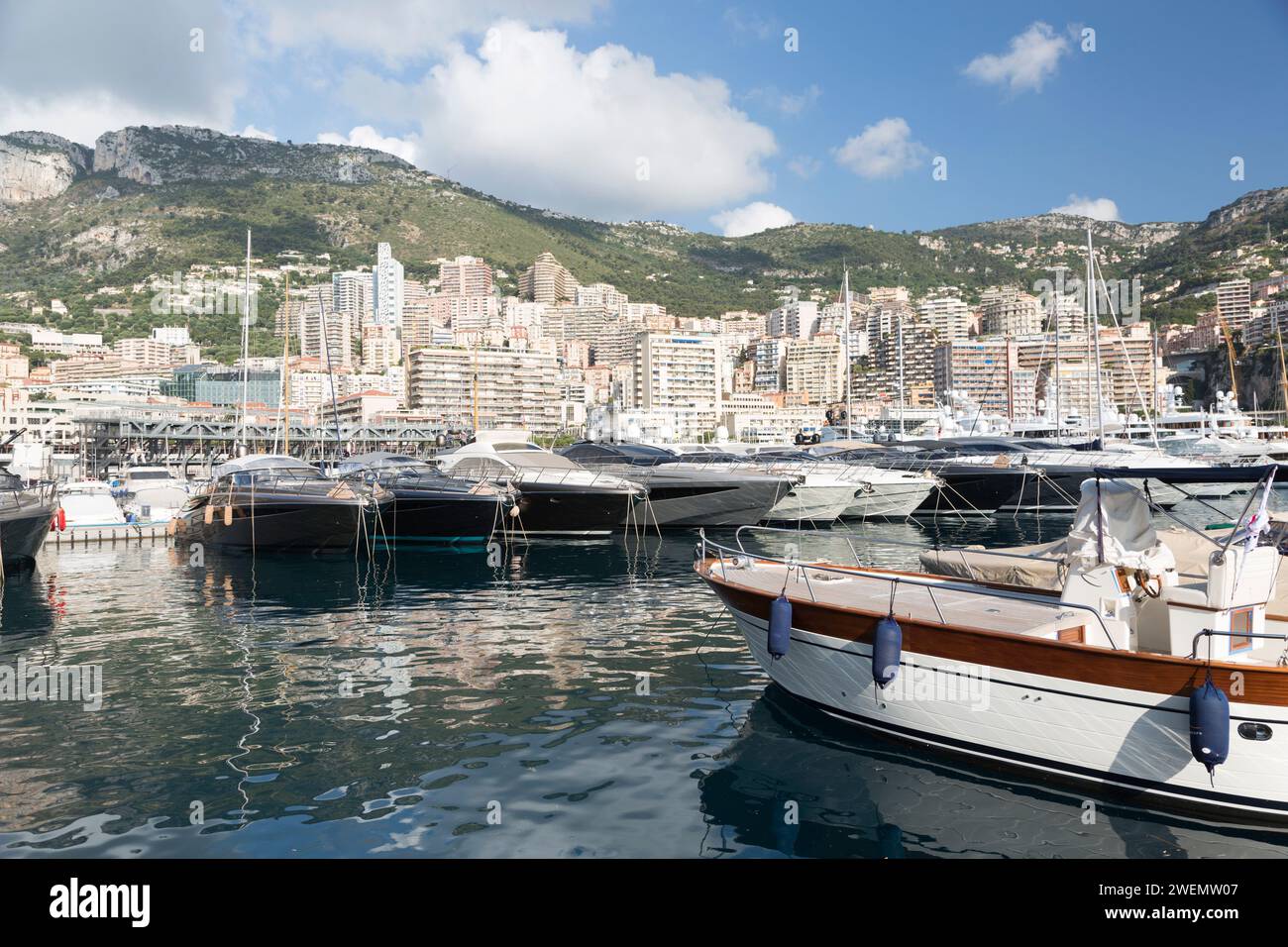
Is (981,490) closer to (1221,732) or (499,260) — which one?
(1221,732)

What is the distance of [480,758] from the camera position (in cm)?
728

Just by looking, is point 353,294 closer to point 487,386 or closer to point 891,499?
point 487,386

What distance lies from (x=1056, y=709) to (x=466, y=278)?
181067 mm

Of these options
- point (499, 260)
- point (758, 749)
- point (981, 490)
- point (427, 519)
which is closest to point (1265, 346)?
point (981, 490)

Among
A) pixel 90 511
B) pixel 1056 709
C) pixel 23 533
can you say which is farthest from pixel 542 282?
pixel 1056 709

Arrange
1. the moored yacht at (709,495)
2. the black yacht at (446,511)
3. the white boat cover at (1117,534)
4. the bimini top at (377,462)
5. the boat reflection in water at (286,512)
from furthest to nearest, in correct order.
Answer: the bimini top at (377,462) → the moored yacht at (709,495) → the black yacht at (446,511) → the boat reflection in water at (286,512) → the white boat cover at (1117,534)

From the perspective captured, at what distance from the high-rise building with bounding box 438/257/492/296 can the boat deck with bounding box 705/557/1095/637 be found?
175564 mm

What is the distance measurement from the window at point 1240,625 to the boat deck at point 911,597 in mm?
986

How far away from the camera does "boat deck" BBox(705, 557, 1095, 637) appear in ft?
23.3

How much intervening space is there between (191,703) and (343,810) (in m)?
3.70

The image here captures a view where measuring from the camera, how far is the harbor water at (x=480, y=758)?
5793 mm

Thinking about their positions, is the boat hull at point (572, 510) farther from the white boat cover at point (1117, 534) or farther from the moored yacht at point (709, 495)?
the white boat cover at point (1117, 534)

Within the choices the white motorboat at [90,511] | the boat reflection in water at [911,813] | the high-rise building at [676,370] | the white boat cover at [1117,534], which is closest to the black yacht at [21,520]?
the white motorboat at [90,511]
